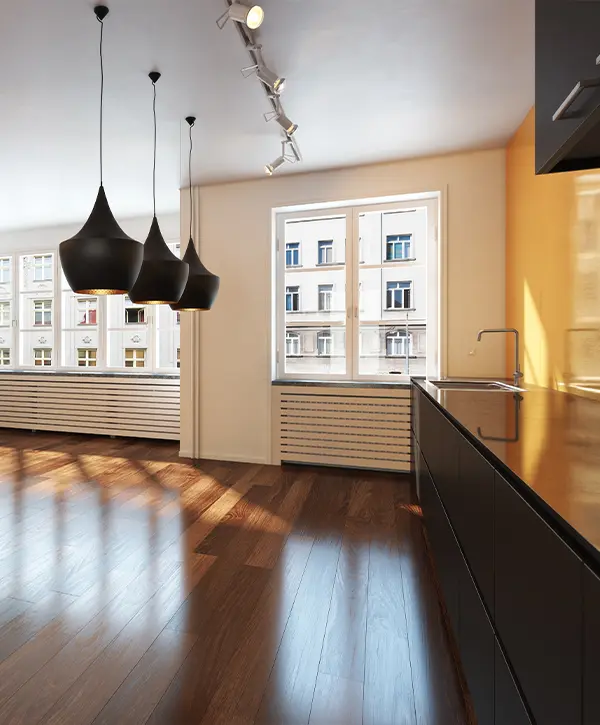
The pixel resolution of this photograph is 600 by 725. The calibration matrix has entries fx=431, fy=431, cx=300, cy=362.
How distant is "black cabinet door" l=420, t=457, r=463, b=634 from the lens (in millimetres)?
1484

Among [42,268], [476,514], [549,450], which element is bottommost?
[476,514]

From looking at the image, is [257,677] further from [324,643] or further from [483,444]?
[483,444]

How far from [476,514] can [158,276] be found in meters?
1.88

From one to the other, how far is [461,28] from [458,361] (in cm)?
238

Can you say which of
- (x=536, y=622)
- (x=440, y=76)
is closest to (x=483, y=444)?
(x=536, y=622)

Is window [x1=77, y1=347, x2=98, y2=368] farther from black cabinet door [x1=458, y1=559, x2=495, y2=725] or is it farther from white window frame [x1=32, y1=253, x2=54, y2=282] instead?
black cabinet door [x1=458, y1=559, x2=495, y2=725]

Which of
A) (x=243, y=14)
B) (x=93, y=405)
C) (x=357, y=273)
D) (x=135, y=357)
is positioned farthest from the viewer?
(x=135, y=357)

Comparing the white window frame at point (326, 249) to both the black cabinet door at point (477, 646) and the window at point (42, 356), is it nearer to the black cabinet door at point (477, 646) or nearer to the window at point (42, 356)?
the black cabinet door at point (477, 646)

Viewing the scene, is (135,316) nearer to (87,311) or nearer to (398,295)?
(87,311)

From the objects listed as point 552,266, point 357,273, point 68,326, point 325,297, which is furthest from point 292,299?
point 68,326

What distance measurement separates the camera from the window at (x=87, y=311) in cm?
605

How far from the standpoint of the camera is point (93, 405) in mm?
5668

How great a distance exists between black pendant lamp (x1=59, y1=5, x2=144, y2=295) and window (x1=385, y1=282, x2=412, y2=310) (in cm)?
272

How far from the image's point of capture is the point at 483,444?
1089 millimetres
